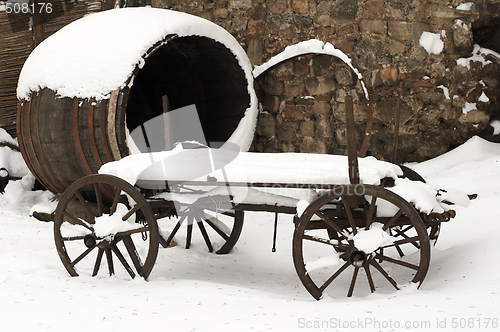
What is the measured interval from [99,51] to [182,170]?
49.4 inches

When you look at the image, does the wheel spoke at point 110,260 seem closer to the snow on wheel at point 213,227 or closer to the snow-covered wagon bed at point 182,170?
the snow-covered wagon bed at point 182,170

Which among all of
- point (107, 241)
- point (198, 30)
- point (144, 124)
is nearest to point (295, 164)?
point (107, 241)

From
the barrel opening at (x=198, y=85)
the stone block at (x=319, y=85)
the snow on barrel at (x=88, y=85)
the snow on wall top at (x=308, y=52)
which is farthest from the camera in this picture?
the stone block at (x=319, y=85)

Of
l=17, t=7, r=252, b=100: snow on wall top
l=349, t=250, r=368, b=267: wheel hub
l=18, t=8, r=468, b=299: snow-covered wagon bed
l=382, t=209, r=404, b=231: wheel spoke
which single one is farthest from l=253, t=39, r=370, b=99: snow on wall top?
l=349, t=250, r=368, b=267: wheel hub

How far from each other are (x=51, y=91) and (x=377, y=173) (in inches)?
96.4

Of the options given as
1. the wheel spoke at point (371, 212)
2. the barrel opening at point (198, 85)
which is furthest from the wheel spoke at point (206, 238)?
the wheel spoke at point (371, 212)

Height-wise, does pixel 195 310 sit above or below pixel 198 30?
below

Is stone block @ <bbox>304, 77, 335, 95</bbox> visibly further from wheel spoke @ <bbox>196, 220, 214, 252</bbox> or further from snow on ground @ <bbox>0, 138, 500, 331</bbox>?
wheel spoke @ <bbox>196, 220, 214, 252</bbox>

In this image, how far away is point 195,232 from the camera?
4.10 meters

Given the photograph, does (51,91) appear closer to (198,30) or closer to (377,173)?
(198,30)

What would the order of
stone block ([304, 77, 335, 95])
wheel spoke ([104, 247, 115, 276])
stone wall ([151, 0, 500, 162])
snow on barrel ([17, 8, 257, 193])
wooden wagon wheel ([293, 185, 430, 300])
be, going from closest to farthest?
wooden wagon wheel ([293, 185, 430, 300]) → wheel spoke ([104, 247, 115, 276]) → snow on barrel ([17, 8, 257, 193]) → stone wall ([151, 0, 500, 162]) → stone block ([304, 77, 335, 95])

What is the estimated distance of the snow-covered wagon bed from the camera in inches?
96.0

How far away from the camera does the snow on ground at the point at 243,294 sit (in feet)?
6.60

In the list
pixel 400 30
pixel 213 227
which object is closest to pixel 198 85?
pixel 213 227
